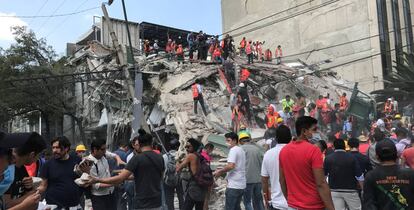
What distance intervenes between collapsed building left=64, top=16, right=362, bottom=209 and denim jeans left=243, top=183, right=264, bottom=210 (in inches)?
245

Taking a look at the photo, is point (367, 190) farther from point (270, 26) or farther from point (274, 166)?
point (270, 26)

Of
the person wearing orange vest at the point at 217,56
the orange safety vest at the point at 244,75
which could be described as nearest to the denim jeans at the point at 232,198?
the orange safety vest at the point at 244,75

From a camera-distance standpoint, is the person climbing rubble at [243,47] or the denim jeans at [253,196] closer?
the denim jeans at [253,196]

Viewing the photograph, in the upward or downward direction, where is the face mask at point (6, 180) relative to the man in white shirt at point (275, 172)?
upward

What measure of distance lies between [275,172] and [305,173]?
104 cm

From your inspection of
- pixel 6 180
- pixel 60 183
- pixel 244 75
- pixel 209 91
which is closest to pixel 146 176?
pixel 60 183

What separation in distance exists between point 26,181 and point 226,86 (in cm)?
1551

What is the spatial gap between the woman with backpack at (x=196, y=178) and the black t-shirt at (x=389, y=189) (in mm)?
2933

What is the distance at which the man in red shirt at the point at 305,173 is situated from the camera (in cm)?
392

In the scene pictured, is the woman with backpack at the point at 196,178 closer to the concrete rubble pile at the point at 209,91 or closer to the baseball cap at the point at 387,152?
the baseball cap at the point at 387,152

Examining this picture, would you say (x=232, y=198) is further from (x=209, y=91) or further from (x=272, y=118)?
(x=209, y=91)

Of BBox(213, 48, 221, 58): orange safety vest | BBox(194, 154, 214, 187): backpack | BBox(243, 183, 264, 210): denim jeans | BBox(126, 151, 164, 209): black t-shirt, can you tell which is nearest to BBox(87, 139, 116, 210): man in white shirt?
BBox(126, 151, 164, 209): black t-shirt

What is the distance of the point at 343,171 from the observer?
18.7 ft

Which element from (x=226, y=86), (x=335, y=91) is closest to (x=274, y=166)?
(x=226, y=86)
